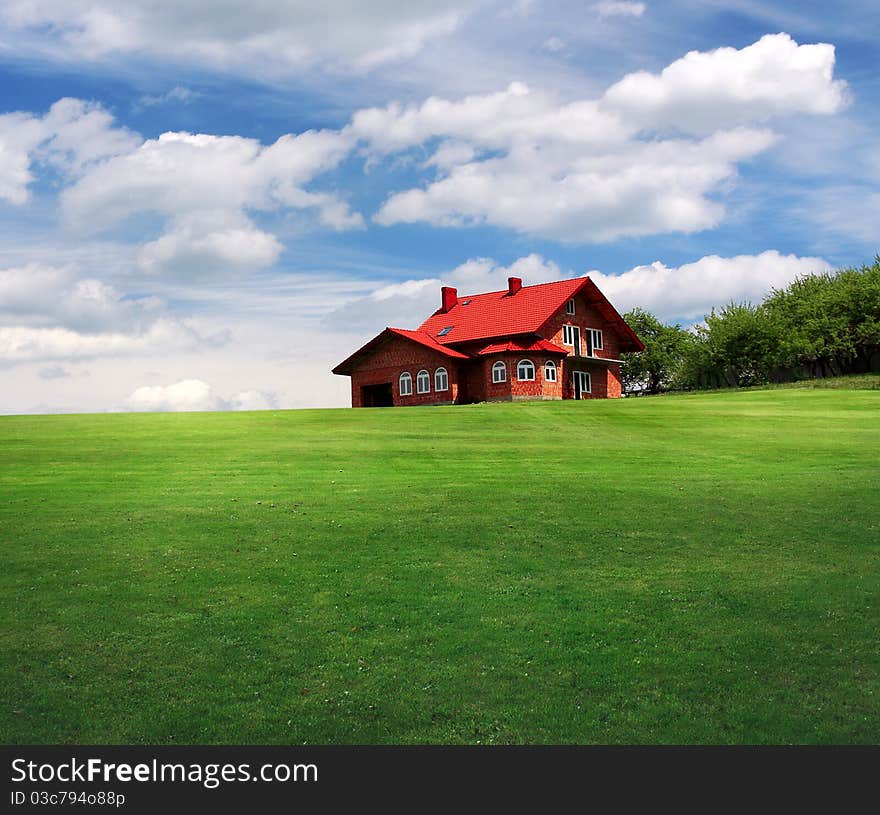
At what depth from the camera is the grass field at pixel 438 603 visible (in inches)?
383

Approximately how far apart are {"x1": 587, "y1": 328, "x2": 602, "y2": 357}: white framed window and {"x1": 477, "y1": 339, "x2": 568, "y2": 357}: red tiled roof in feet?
18.8

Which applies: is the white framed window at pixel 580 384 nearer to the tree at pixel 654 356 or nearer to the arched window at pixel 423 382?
the arched window at pixel 423 382

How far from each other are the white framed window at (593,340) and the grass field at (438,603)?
42388 millimetres

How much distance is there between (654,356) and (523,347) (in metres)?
42.5

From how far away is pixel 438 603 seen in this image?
492 inches

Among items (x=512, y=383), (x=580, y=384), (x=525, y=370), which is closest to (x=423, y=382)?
(x=512, y=383)

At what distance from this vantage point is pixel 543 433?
32750mm

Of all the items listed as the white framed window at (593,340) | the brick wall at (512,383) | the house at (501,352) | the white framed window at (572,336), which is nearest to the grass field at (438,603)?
the brick wall at (512,383)

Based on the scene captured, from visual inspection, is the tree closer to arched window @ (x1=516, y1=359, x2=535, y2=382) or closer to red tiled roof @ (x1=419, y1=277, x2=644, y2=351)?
red tiled roof @ (x1=419, y1=277, x2=644, y2=351)

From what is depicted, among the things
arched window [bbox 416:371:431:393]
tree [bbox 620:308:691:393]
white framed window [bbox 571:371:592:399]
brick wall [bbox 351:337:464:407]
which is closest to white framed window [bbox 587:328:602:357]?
white framed window [bbox 571:371:592:399]

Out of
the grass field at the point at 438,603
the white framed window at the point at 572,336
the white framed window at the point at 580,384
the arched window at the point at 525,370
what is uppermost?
the white framed window at the point at 572,336
